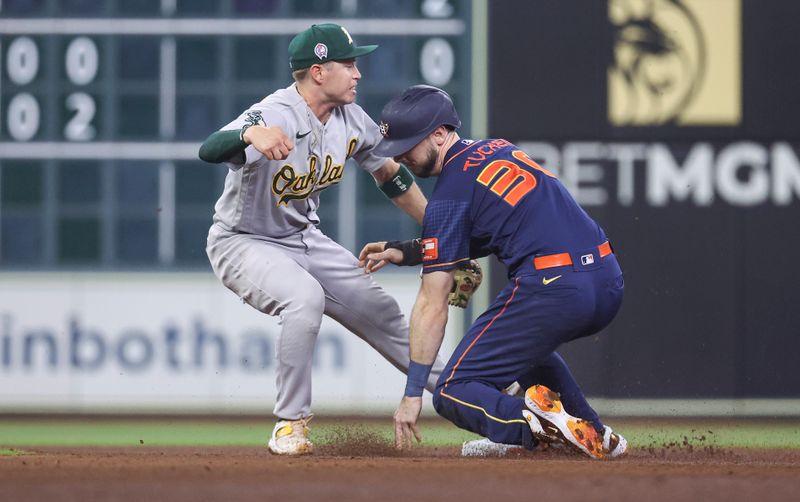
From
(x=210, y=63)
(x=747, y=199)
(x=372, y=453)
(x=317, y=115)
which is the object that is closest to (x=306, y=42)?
(x=317, y=115)

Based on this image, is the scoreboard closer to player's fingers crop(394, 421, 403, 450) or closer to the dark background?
the dark background

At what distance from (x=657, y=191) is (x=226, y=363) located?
276cm

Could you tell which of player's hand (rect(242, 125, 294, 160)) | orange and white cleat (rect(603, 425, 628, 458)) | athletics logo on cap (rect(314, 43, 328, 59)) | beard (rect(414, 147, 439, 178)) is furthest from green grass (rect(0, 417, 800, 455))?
player's hand (rect(242, 125, 294, 160))

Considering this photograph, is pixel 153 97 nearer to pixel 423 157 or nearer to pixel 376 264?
pixel 376 264

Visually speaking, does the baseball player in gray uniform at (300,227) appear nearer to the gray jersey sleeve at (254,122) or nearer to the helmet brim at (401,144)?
the gray jersey sleeve at (254,122)

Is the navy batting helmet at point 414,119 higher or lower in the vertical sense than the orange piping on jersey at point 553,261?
higher

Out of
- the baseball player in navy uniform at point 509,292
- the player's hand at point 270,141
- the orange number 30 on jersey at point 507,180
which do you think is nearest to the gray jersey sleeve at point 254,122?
the player's hand at point 270,141

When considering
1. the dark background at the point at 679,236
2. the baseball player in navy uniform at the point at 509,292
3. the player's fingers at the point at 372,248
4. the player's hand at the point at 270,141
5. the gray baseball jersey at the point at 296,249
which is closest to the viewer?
the player's hand at the point at 270,141

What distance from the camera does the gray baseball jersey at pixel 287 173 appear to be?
16.4 ft

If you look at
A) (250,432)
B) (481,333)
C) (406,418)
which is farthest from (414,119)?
(250,432)

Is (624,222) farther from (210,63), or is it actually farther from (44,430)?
(44,430)

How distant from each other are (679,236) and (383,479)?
4.39m

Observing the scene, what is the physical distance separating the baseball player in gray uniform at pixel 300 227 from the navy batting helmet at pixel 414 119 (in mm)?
288

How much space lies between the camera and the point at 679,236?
26.7ft
